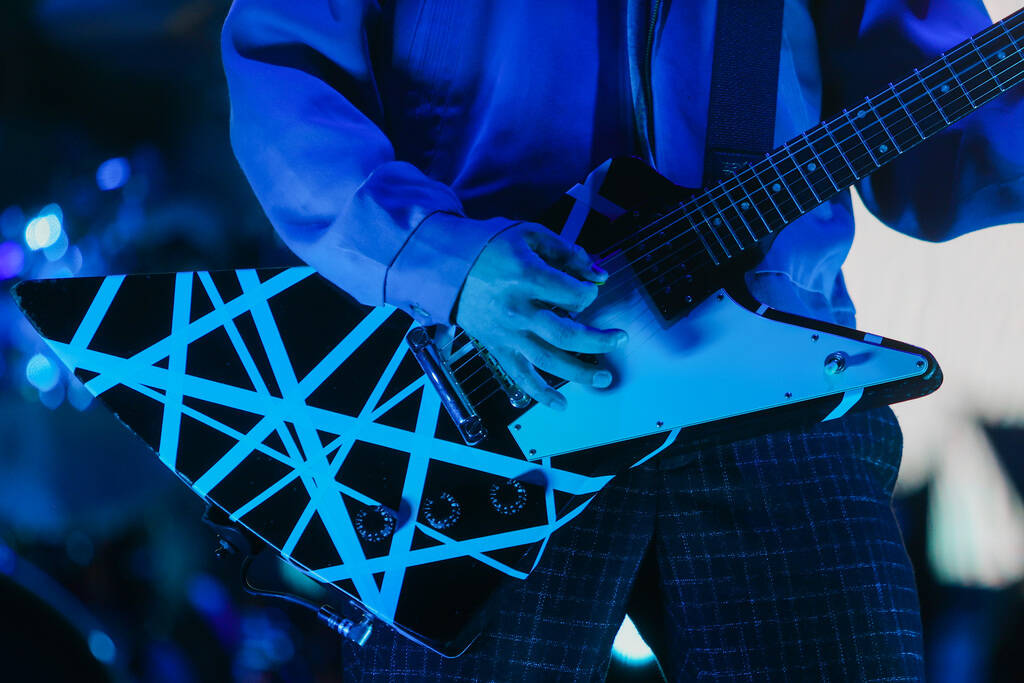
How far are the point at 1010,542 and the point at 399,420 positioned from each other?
5.02ft

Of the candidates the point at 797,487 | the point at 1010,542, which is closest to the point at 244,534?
the point at 797,487

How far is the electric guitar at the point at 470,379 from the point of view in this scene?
0.82m

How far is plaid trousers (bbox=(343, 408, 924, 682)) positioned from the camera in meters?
0.85

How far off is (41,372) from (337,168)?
4.77ft

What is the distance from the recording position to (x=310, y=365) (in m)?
0.90

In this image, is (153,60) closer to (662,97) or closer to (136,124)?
(136,124)

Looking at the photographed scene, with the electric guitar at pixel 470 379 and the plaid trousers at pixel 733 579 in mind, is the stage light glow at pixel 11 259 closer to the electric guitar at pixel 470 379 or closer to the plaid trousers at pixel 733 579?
the electric guitar at pixel 470 379

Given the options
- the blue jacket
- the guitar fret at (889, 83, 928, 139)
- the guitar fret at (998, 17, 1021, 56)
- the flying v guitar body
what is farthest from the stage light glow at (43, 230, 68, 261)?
the guitar fret at (998, 17, 1021, 56)

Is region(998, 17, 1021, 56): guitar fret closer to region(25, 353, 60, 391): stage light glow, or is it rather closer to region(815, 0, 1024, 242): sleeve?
region(815, 0, 1024, 242): sleeve

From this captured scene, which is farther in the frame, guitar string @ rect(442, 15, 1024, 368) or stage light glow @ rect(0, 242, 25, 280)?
stage light glow @ rect(0, 242, 25, 280)

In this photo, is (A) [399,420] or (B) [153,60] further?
(B) [153,60]

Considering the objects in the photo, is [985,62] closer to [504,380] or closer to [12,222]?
[504,380]

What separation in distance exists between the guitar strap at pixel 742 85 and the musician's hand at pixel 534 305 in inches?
15.0

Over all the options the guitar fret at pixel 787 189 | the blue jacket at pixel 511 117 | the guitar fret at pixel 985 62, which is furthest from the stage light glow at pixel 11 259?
the guitar fret at pixel 985 62
